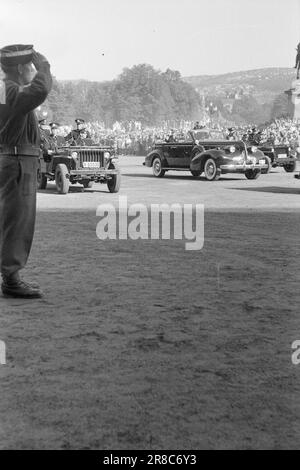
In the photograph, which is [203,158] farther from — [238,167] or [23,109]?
[23,109]

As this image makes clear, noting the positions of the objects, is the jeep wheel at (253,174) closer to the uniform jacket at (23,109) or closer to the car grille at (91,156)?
the car grille at (91,156)

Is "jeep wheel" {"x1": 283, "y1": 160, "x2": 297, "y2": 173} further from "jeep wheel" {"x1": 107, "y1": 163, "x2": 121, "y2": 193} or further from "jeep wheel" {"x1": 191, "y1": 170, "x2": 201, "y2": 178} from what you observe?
"jeep wheel" {"x1": 107, "y1": 163, "x2": 121, "y2": 193}

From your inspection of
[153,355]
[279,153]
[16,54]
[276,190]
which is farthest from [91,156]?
[153,355]

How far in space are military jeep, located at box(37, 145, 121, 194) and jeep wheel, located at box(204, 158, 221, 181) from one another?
4813 mm

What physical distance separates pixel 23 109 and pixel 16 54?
0.42 meters

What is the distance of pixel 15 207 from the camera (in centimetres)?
541

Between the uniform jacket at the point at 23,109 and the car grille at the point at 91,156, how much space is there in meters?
11.7

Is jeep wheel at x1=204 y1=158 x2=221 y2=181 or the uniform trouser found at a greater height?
the uniform trouser

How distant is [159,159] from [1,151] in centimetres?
1861

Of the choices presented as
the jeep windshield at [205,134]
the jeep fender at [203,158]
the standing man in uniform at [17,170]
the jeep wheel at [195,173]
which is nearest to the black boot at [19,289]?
the standing man in uniform at [17,170]

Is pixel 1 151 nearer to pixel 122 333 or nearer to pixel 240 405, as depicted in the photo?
pixel 122 333

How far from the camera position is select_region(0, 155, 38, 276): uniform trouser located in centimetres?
540

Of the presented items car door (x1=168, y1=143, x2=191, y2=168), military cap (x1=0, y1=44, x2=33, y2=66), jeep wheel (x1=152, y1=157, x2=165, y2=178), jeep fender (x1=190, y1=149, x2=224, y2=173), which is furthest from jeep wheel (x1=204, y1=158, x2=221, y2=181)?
military cap (x1=0, y1=44, x2=33, y2=66)

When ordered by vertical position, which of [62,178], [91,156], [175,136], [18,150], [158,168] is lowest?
[158,168]
